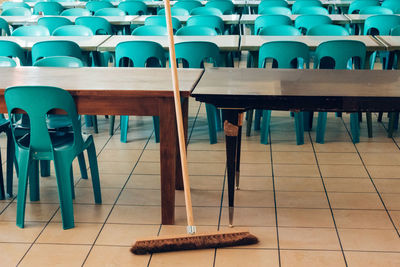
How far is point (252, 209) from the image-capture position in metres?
3.71

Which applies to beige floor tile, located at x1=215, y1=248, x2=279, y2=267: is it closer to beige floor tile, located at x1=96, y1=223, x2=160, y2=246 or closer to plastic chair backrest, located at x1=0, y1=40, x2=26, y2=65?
beige floor tile, located at x1=96, y1=223, x2=160, y2=246

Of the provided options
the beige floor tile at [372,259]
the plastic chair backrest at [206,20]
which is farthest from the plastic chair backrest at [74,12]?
the beige floor tile at [372,259]

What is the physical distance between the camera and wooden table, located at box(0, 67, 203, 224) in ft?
10.9

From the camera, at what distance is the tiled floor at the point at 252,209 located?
3152mm

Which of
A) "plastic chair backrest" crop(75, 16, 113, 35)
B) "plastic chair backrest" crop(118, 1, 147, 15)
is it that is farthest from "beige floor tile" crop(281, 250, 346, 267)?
"plastic chair backrest" crop(118, 1, 147, 15)

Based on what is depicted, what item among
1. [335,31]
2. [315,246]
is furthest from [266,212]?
[335,31]

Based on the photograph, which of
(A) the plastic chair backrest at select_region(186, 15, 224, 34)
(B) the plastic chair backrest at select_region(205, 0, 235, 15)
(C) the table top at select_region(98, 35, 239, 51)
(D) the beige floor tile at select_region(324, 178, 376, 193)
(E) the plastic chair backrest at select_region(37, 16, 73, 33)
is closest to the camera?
(D) the beige floor tile at select_region(324, 178, 376, 193)

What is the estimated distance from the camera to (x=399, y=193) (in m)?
3.92

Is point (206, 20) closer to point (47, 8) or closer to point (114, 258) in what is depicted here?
point (47, 8)

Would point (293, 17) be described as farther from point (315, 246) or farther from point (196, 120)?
point (315, 246)

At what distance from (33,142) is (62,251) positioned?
71 cm

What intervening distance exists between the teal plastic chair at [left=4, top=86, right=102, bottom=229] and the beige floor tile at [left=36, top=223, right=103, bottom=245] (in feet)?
0.19

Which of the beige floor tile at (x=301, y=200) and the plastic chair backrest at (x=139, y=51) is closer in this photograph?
the beige floor tile at (x=301, y=200)

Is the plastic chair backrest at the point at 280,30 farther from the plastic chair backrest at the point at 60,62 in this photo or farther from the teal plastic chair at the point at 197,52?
the plastic chair backrest at the point at 60,62
